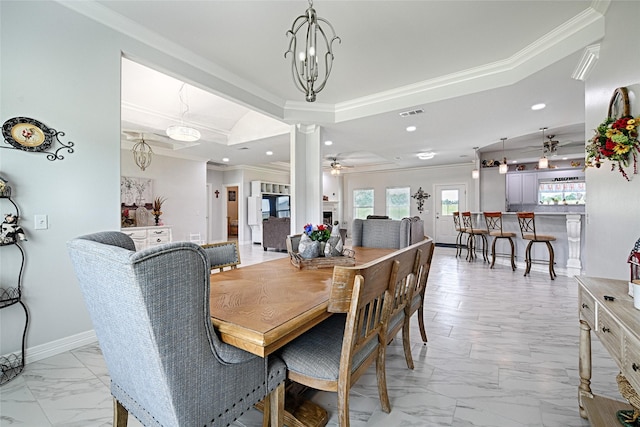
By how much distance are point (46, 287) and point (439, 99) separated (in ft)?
14.8

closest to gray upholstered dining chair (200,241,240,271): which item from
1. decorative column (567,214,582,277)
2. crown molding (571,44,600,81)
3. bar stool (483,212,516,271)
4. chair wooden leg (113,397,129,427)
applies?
chair wooden leg (113,397,129,427)

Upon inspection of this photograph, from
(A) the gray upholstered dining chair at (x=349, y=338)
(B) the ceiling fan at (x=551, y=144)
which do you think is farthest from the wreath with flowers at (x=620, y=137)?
(B) the ceiling fan at (x=551, y=144)

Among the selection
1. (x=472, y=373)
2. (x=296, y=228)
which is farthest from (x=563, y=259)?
(x=296, y=228)

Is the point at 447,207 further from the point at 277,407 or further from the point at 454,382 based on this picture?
the point at 277,407

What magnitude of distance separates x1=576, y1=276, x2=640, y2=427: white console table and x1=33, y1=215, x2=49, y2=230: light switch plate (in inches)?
133

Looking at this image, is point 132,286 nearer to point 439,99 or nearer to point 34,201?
point 34,201

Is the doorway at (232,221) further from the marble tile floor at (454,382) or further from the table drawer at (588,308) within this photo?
the table drawer at (588,308)

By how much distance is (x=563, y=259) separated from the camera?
4.77m

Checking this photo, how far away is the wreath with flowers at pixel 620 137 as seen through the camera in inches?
70.7

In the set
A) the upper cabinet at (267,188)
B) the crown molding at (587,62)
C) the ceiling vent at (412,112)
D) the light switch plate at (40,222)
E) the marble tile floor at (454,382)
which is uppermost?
the ceiling vent at (412,112)

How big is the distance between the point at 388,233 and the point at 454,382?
1.47m

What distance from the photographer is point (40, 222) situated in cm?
209

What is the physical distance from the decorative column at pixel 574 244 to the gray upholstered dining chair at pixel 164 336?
5.50 m

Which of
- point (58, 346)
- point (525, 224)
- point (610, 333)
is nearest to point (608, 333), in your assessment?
point (610, 333)
